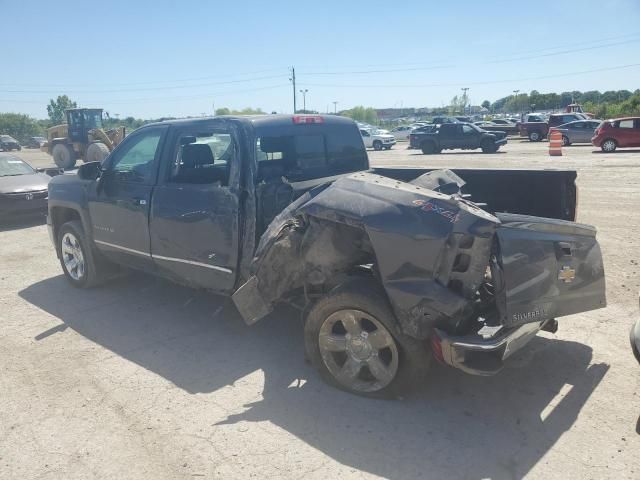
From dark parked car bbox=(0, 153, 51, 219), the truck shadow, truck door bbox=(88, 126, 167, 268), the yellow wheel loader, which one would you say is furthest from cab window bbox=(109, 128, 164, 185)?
the yellow wheel loader

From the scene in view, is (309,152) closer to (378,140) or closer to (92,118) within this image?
(92,118)

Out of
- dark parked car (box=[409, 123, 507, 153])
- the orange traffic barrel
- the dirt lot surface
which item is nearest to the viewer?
the dirt lot surface

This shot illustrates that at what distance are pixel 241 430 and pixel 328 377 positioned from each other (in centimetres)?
78

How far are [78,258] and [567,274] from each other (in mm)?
5381

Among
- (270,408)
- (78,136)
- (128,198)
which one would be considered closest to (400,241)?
(270,408)

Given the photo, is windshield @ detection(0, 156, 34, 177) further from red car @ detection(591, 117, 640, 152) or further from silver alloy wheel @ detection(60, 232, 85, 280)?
red car @ detection(591, 117, 640, 152)

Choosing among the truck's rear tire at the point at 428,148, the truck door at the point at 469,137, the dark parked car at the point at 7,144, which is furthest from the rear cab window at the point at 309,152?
the dark parked car at the point at 7,144

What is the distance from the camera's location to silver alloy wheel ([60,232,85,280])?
6.12 metres

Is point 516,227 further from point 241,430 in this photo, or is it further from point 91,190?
point 91,190

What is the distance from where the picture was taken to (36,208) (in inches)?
413

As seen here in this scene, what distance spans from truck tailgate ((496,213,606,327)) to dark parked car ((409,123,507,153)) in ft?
76.5

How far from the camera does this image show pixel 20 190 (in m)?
10.4

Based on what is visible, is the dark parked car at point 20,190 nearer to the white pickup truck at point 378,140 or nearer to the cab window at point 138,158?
the cab window at point 138,158

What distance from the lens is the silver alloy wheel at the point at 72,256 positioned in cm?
612
